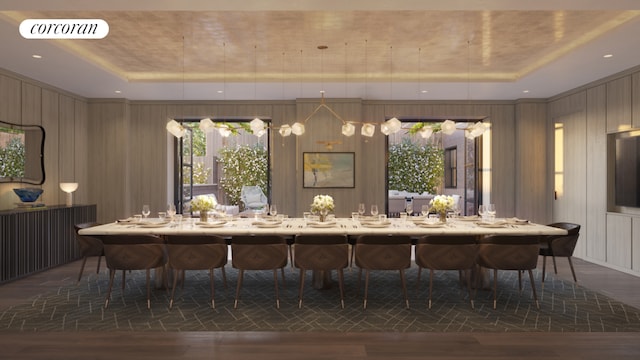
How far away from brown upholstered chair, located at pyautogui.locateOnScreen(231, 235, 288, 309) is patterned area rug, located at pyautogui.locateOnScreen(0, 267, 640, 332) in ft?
1.32

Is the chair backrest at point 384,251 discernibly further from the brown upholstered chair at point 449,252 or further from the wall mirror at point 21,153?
the wall mirror at point 21,153

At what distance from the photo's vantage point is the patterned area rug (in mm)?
3619

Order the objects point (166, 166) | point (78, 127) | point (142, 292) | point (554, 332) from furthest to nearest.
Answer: point (166, 166) < point (78, 127) < point (142, 292) < point (554, 332)

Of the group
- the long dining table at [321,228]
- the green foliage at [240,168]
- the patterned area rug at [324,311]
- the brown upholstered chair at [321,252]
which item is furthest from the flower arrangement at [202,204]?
the green foliage at [240,168]

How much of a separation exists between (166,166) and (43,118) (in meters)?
2.20

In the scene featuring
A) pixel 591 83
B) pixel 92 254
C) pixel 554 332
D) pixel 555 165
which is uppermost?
pixel 591 83

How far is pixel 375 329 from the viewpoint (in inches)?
140

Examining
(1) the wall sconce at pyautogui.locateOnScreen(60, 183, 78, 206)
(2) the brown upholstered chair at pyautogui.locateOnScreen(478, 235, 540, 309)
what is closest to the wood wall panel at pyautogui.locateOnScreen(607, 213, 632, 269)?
(2) the brown upholstered chair at pyautogui.locateOnScreen(478, 235, 540, 309)

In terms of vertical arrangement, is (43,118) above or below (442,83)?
below

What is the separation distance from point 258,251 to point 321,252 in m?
0.64

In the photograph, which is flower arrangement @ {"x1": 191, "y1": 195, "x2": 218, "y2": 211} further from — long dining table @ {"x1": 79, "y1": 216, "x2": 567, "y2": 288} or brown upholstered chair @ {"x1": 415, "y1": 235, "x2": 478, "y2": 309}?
brown upholstered chair @ {"x1": 415, "y1": 235, "x2": 478, "y2": 309}

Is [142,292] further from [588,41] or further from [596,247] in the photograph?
[596,247]

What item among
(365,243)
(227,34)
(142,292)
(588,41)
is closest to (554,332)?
(365,243)

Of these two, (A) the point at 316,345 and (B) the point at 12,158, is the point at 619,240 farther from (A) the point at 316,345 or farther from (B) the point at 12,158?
(B) the point at 12,158
